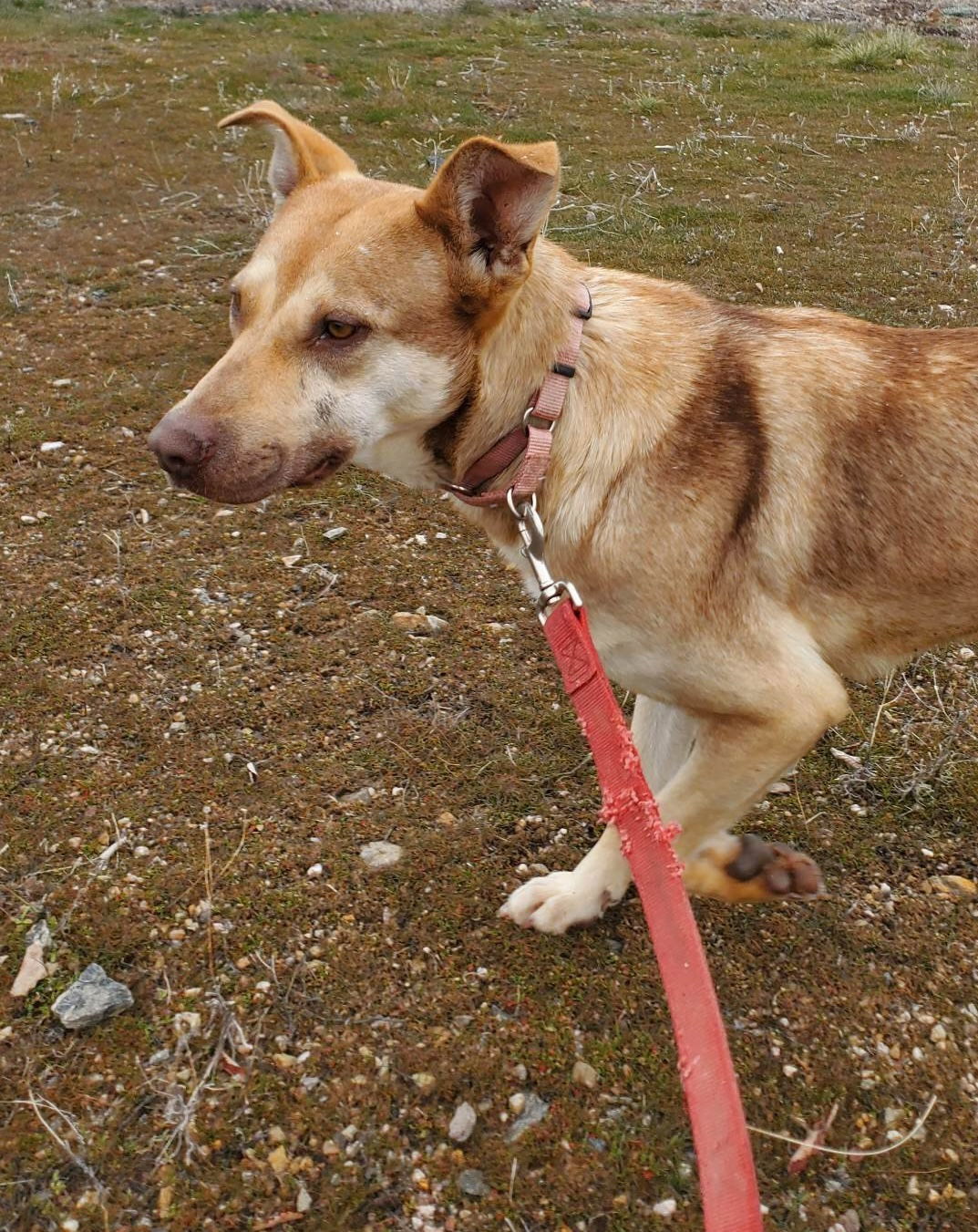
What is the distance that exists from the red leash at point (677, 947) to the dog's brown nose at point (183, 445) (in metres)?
0.92

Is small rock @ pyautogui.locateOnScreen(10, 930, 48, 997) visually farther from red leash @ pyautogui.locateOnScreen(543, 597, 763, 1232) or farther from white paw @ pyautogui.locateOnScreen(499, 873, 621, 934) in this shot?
red leash @ pyautogui.locateOnScreen(543, 597, 763, 1232)

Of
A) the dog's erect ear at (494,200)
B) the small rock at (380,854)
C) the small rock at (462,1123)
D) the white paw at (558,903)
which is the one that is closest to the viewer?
the dog's erect ear at (494,200)

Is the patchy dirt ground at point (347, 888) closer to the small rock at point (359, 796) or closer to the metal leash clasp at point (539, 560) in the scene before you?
the small rock at point (359, 796)

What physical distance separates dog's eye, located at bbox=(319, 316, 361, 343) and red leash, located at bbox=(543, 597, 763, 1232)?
2.95ft

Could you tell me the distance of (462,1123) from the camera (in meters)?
2.47

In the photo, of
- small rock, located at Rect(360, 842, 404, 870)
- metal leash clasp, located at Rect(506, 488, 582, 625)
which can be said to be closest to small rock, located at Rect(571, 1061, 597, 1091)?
small rock, located at Rect(360, 842, 404, 870)

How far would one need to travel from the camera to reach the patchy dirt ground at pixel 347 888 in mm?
2385

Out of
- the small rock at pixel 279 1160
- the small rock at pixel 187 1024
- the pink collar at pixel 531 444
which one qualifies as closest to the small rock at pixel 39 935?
the small rock at pixel 187 1024

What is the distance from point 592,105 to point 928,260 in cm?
488

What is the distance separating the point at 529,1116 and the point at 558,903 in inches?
23.2

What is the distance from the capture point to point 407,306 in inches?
98.8

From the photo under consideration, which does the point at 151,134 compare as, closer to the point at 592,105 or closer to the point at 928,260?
the point at 592,105

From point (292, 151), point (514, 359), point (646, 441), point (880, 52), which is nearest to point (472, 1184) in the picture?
point (646, 441)

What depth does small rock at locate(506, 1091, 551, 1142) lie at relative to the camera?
2467 millimetres
